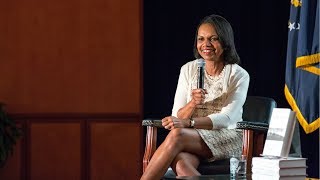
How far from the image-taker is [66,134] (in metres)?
5.81

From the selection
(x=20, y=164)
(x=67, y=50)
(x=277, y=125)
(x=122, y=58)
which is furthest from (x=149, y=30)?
(x=277, y=125)

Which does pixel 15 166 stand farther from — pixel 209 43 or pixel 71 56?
pixel 209 43


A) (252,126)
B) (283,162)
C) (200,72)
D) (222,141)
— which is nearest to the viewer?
(283,162)

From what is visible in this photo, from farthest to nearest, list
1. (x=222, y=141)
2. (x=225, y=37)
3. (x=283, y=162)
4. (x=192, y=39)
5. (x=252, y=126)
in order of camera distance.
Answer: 1. (x=192, y=39)
2. (x=225, y=37)
3. (x=222, y=141)
4. (x=252, y=126)
5. (x=283, y=162)

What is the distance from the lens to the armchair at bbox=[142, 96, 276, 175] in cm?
393

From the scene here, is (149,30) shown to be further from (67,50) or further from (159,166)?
(159,166)

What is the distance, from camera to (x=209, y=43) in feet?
13.6

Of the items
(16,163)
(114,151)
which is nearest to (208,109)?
(114,151)

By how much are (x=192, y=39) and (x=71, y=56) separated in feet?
3.23

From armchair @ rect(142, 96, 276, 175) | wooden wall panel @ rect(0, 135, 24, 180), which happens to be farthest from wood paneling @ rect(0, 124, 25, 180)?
armchair @ rect(142, 96, 276, 175)

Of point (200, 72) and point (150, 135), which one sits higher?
point (200, 72)

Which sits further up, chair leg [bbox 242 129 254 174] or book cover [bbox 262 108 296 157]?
book cover [bbox 262 108 296 157]

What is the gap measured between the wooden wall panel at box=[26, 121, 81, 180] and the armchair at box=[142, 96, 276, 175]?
1762 mm

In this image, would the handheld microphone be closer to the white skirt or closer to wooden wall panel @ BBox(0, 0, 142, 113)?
the white skirt
